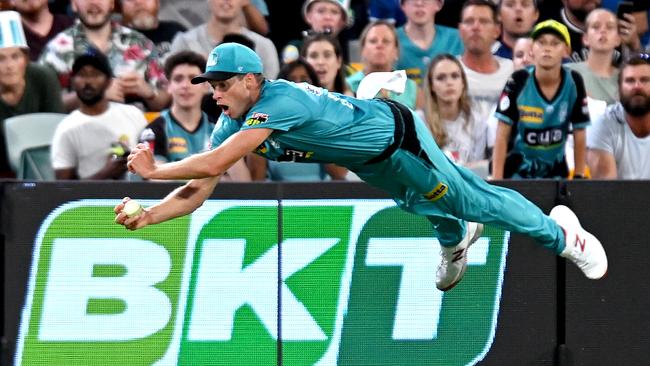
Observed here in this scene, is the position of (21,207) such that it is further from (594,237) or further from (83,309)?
(594,237)

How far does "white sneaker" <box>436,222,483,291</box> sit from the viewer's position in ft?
29.8

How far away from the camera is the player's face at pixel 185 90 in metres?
10.9

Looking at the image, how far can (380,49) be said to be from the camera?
11.7 metres

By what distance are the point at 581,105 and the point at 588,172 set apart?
78 cm

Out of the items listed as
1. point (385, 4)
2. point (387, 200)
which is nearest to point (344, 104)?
point (387, 200)

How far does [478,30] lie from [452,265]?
3574 millimetres

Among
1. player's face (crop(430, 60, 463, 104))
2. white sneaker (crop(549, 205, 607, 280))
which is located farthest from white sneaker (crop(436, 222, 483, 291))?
player's face (crop(430, 60, 463, 104))

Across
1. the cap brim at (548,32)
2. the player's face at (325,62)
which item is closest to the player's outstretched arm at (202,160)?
the player's face at (325,62)

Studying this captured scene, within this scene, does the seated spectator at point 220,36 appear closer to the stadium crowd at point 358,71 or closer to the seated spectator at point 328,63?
the stadium crowd at point 358,71

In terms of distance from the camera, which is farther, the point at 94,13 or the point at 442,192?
the point at 94,13

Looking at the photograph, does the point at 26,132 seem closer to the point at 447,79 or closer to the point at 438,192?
the point at 447,79

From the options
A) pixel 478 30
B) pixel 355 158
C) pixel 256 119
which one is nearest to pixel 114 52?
pixel 478 30

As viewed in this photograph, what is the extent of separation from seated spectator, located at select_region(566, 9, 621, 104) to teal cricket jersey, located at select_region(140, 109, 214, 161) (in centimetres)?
337

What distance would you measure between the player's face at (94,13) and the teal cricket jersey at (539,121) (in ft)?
11.5
